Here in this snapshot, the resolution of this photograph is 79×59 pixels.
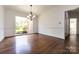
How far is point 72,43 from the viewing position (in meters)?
2.03

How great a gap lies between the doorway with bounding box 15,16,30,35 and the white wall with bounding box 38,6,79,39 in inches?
11.4

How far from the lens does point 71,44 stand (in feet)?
6.61

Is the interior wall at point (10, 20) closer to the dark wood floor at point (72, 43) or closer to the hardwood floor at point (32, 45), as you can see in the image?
the hardwood floor at point (32, 45)

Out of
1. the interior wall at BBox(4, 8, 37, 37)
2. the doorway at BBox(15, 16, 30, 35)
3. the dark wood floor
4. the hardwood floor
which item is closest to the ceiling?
the interior wall at BBox(4, 8, 37, 37)

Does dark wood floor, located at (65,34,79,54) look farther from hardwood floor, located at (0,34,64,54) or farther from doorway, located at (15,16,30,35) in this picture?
doorway, located at (15,16,30,35)

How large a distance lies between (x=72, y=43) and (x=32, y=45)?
82 cm

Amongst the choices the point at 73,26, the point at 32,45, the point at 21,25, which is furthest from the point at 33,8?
the point at 73,26

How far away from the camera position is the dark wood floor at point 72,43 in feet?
6.56

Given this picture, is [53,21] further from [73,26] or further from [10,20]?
[10,20]

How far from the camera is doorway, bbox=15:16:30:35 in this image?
2.03 m
